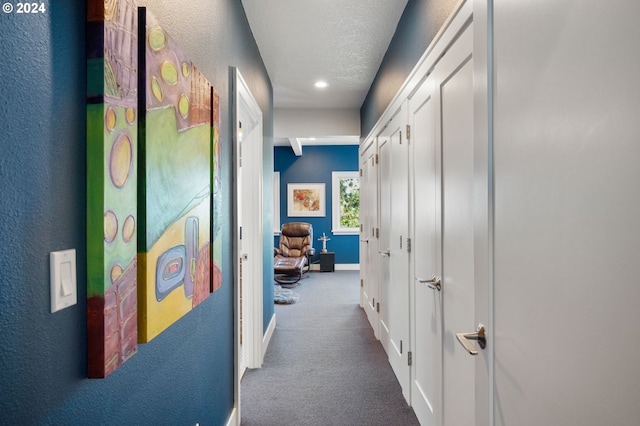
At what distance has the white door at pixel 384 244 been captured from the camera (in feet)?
10.1

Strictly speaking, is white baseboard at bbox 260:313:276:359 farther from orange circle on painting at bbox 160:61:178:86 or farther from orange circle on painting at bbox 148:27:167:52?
orange circle on painting at bbox 148:27:167:52

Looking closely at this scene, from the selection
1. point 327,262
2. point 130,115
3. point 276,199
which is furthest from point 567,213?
point 276,199

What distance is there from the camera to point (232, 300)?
210cm

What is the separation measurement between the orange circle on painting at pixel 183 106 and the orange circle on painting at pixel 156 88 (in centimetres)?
16

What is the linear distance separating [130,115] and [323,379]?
2475 mm

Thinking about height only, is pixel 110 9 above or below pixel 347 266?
above

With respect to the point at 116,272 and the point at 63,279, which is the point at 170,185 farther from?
the point at 63,279

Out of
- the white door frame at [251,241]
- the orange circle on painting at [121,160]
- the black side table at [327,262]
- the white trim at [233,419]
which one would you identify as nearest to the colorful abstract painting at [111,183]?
the orange circle on painting at [121,160]

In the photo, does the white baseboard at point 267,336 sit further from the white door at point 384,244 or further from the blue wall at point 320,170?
the blue wall at point 320,170

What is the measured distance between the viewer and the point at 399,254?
2.66m

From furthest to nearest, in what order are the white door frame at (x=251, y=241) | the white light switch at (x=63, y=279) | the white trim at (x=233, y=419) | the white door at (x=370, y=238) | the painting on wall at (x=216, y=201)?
the white door at (x=370, y=238) → the white door frame at (x=251, y=241) → the white trim at (x=233, y=419) → the painting on wall at (x=216, y=201) → the white light switch at (x=63, y=279)

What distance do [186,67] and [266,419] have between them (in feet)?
6.78

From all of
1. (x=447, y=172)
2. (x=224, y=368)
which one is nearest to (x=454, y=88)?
(x=447, y=172)

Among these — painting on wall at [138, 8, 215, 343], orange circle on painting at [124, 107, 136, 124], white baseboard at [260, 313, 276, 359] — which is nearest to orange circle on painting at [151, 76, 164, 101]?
painting on wall at [138, 8, 215, 343]
